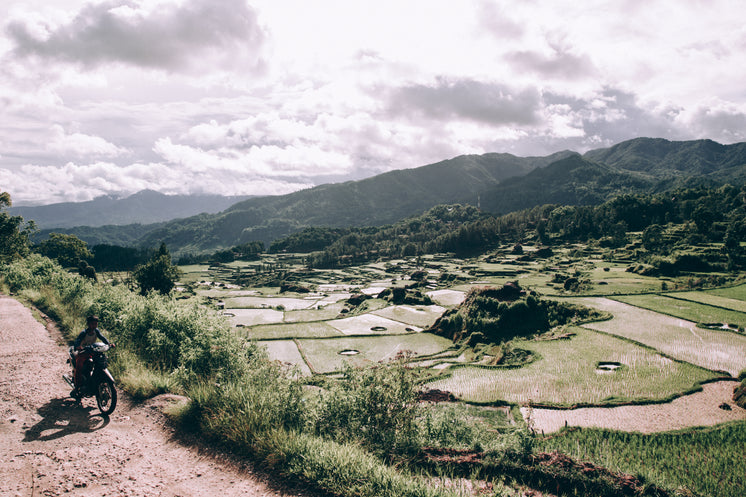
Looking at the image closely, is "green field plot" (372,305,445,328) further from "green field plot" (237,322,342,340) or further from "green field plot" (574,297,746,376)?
"green field plot" (574,297,746,376)

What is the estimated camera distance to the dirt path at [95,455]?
795 centimetres

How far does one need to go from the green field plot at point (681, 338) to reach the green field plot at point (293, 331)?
31908mm

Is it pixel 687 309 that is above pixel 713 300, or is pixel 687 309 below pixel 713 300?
below

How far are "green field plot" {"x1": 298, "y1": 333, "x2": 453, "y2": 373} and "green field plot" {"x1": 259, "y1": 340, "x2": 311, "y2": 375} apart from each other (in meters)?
0.83

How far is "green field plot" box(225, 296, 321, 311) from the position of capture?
76.2 meters

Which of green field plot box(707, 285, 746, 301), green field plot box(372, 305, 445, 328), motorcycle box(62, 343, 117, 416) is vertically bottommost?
green field plot box(372, 305, 445, 328)

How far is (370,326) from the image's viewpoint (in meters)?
53.0

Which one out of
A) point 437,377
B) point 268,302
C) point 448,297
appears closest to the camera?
point 437,377

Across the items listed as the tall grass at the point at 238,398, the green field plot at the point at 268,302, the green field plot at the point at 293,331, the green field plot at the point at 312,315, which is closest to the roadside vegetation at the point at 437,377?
the tall grass at the point at 238,398

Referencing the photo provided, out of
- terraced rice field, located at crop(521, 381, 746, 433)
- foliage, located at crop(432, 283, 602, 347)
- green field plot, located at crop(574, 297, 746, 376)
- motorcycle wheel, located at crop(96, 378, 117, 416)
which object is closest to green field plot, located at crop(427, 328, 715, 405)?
terraced rice field, located at crop(521, 381, 746, 433)

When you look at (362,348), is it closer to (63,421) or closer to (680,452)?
(680,452)

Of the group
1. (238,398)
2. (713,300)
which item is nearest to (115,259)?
(238,398)

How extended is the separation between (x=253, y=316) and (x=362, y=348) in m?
29.0

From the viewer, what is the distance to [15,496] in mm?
7398
